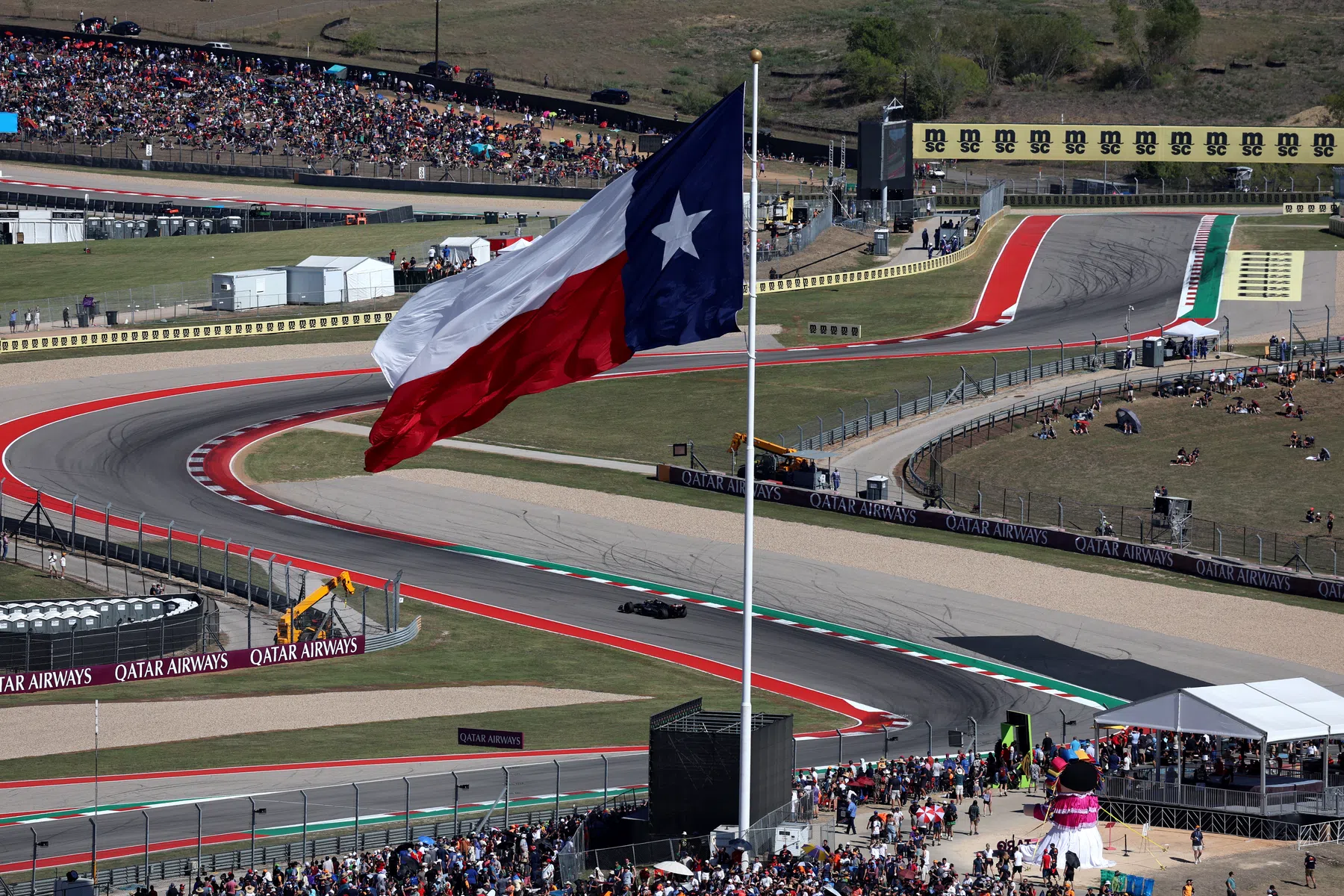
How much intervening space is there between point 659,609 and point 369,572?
9111mm

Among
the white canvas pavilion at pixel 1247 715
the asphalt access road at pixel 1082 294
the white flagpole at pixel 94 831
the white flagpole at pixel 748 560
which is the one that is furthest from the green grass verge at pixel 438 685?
the asphalt access road at pixel 1082 294

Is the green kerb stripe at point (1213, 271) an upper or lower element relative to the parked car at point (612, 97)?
lower

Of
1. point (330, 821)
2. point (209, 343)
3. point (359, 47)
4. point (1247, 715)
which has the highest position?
point (359, 47)

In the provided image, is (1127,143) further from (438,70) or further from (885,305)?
(438,70)

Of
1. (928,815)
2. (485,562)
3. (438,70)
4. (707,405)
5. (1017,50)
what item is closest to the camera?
(928,815)

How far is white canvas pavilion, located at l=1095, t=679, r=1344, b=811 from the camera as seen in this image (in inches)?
1291

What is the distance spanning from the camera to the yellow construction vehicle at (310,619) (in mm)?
48688

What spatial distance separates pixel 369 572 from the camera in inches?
2152

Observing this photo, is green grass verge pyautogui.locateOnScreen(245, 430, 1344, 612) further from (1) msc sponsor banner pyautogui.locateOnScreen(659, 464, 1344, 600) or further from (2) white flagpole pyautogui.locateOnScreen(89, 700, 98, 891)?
(2) white flagpole pyautogui.locateOnScreen(89, 700, 98, 891)

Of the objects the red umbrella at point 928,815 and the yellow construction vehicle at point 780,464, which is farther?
the yellow construction vehicle at point 780,464

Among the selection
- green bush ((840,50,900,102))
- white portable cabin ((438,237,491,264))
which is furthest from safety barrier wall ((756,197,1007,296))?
green bush ((840,50,900,102))

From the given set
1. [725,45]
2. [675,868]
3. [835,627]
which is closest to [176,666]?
[835,627]

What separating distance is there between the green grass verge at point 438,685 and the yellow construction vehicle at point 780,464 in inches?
653

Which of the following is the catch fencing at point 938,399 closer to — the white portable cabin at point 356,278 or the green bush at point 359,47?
the white portable cabin at point 356,278
